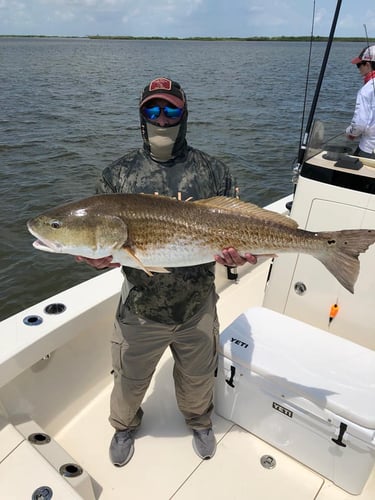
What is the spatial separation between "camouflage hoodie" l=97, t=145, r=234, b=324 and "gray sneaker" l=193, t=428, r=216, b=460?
105cm

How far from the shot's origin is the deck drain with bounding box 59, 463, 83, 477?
8.05ft

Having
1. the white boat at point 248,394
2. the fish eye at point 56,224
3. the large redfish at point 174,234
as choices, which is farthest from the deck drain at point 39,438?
the fish eye at point 56,224

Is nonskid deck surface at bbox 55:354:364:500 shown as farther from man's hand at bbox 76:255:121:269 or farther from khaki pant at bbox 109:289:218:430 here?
man's hand at bbox 76:255:121:269

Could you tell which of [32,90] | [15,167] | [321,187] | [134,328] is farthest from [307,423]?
[32,90]

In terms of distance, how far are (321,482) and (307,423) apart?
20.2 inches

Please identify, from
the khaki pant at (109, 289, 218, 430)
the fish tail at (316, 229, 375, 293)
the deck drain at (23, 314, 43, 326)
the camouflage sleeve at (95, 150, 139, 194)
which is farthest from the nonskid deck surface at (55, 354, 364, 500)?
the camouflage sleeve at (95, 150, 139, 194)

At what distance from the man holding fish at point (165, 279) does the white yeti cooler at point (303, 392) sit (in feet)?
0.94

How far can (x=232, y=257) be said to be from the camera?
2.15 meters

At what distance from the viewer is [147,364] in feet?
8.75

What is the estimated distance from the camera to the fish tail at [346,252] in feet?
6.89

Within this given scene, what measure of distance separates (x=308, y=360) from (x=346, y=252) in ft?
3.05

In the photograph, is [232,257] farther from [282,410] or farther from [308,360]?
[282,410]

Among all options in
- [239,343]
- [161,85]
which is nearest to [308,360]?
[239,343]

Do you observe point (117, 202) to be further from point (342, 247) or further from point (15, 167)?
point (15, 167)
